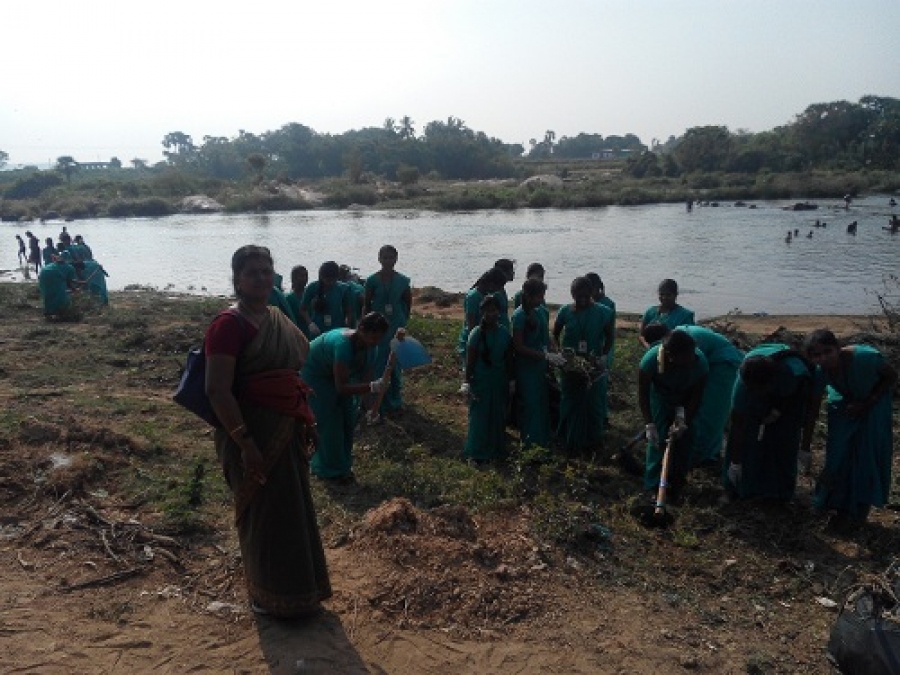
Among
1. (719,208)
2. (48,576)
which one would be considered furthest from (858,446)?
(719,208)

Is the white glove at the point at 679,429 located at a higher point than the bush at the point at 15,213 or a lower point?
lower

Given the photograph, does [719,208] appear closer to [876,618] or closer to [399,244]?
[399,244]

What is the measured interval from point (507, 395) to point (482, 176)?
7706 centimetres

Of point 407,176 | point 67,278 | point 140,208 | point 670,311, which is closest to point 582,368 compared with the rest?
point 670,311

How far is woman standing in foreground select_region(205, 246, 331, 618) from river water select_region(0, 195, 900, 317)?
53.5 ft

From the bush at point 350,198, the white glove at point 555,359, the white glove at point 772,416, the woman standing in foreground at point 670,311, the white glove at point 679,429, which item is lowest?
the white glove at point 679,429

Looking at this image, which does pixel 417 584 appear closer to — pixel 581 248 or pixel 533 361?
pixel 533 361

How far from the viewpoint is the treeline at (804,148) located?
6203 centimetres

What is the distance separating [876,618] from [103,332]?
1113 centimetres

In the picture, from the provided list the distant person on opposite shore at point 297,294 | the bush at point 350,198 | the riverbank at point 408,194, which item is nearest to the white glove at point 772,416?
the distant person on opposite shore at point 297,294

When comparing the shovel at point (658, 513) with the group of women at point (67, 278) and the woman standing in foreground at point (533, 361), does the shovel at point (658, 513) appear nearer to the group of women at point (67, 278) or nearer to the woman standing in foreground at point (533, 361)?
the woman standing in foreground at point (533, 361)

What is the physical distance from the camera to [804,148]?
67.4m

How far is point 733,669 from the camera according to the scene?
3.44 meters

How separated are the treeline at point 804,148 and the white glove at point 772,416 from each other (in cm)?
6326
